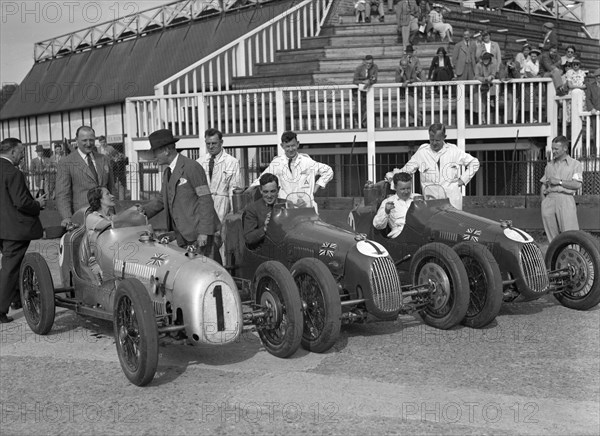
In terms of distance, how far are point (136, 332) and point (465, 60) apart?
41.3 feet

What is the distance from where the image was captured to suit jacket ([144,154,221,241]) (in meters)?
7.68

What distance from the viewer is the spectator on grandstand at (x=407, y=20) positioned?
19.8m

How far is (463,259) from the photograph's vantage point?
24.0ft

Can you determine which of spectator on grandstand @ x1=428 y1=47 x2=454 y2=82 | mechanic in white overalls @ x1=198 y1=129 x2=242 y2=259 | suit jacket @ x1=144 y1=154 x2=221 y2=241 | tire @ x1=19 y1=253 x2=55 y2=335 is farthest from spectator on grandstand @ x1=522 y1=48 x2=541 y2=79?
tire @ x1=19 y1=253 x2=55 y2=335

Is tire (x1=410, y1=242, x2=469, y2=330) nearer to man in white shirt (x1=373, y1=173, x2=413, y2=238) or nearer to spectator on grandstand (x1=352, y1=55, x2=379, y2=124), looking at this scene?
man in white shirt (x1=373, y1=173, x2=413, y2=238)

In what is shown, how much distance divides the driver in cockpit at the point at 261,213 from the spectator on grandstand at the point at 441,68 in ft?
30.7

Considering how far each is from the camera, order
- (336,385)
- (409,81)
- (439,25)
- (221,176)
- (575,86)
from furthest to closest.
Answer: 1. (439,25)
2. (409,81)
3. (575,86)
4. (221,176)
5. (336,385)

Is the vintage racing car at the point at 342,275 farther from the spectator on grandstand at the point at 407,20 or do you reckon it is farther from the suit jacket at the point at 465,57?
the spectator on grandstand at the point at 407,20

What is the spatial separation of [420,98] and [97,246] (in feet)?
33.4

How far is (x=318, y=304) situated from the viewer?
6.41 meters

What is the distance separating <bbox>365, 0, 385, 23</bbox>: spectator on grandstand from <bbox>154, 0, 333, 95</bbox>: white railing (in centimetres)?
172

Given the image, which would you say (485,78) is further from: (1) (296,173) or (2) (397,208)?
(2) (397,208)

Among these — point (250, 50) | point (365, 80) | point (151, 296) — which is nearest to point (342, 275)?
point (151, 296)

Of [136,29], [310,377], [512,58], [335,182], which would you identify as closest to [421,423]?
[310,377]
